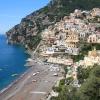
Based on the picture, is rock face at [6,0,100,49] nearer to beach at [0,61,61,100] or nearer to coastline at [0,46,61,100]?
coastline at [0,46,61,100]

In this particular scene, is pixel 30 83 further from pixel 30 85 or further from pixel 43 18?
pixel 43 18

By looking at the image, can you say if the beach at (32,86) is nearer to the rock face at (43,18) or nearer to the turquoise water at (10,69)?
the turquoise water at (10,69)

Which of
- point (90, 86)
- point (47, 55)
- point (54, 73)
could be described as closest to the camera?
point (90, 86)

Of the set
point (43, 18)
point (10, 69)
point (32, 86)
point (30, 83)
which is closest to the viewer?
point (32, 86)

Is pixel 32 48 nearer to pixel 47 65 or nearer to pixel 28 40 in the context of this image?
pixel 28 40

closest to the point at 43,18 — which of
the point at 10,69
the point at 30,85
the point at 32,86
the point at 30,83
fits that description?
the point at 10,69

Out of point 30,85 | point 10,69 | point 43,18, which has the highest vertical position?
point 43,18

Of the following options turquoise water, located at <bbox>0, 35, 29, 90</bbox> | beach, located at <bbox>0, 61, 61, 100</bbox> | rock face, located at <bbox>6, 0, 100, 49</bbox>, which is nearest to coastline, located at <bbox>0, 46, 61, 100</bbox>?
beach, located at <bbox>0, 61, 61, 100</bbox>

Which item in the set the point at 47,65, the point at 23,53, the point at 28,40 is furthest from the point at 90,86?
the point at 28,40
